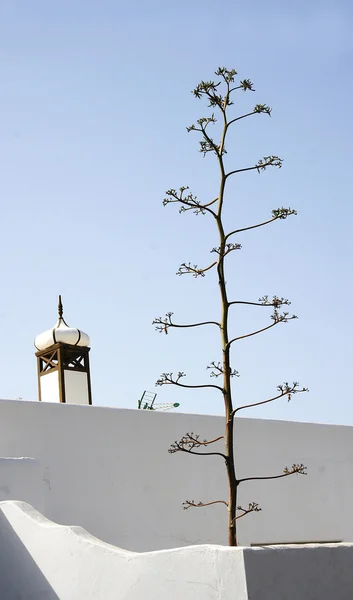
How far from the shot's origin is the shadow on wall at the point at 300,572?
9.76 feet

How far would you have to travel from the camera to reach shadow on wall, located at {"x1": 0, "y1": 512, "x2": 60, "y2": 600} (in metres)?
4.11

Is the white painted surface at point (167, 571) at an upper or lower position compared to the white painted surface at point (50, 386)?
lower

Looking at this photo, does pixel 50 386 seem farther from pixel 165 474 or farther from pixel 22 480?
pixel 22 480

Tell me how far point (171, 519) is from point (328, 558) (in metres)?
3.49

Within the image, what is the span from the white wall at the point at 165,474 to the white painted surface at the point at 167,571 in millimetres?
1006

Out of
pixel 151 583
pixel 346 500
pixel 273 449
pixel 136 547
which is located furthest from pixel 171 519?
pixel 151 583

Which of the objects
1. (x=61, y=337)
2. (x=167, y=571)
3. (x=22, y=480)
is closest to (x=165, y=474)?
(x=22, y=480)

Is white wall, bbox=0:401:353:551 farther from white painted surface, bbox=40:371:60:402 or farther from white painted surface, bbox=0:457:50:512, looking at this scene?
white painted surface, bbox=40:371:60:402

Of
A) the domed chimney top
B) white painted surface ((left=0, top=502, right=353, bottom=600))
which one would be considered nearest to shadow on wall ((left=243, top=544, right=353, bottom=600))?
white painted surface ((left=0, top=502, right=353, bottom=600))

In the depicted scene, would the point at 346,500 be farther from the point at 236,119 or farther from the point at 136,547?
the point at 236,119

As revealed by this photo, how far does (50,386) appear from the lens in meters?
8.85

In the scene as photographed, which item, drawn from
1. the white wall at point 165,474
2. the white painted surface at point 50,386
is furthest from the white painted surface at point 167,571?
the white painted surface at point 50,386

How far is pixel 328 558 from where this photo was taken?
3.13 meters

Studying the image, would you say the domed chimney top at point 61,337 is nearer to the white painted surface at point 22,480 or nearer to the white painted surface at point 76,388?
the white painted surface at point 76,388
